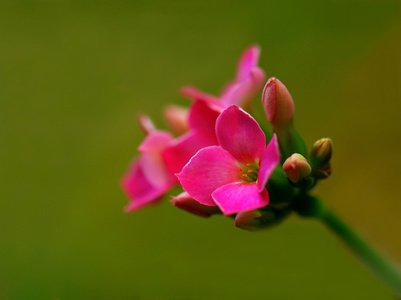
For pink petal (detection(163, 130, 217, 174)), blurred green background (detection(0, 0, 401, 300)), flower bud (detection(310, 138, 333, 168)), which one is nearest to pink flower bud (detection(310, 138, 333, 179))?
flower bud (detection(310, 138, 333, 168))

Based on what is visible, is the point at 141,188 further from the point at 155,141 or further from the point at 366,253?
the point at 366,253

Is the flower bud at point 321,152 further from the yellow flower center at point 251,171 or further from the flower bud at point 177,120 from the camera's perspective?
the flower bud at point 177,120

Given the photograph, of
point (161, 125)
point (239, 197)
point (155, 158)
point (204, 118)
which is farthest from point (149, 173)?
point (161, 125)

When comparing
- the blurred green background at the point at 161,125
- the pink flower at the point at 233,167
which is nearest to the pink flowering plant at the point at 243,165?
the pink flower at the point at 233,167

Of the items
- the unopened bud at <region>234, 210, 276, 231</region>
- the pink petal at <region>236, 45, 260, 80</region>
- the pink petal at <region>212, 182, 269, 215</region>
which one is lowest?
the unopened bud at <region>234, 210, 276, 231</region>

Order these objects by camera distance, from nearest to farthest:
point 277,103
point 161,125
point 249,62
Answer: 1. point 277,103
2. point 249,62
3. point 161,125

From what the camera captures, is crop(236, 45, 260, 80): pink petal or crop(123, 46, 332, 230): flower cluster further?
crop(236, 45, 260, 80): pink petal

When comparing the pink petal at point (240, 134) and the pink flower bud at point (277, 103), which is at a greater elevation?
the pink flower bud at point (277, 103)

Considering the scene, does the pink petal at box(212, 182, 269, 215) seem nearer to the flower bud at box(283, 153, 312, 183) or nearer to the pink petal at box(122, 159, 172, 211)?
the flower bud at box(283, 153, 312, 183)
